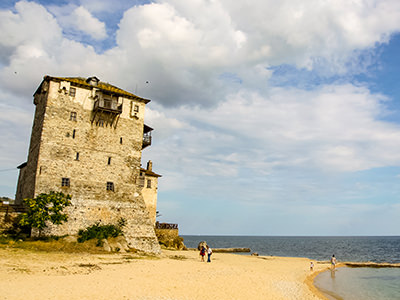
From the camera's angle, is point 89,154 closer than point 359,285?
No

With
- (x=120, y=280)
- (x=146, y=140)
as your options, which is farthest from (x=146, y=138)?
(x=120, y=280)

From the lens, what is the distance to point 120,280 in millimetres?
18625

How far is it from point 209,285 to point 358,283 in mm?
18268

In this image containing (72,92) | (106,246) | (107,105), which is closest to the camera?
(106,246)

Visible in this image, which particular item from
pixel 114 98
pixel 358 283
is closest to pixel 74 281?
pixel 114 98

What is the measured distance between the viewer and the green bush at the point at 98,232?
30.4 meters

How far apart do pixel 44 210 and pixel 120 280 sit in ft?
46.0

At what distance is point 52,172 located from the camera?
1243 inches

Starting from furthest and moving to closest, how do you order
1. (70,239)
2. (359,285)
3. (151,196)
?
(151,196) → (70,239) → (359,285)

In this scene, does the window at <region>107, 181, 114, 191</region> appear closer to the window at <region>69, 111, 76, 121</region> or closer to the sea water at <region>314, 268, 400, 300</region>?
the window at <region>69, 111, 76, 121</region>

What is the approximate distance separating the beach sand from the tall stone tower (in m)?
6.84

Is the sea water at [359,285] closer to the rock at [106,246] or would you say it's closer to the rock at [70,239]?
the rock at [106,246]

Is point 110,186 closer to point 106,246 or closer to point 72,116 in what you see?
point 106,246

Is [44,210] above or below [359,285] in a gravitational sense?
above
